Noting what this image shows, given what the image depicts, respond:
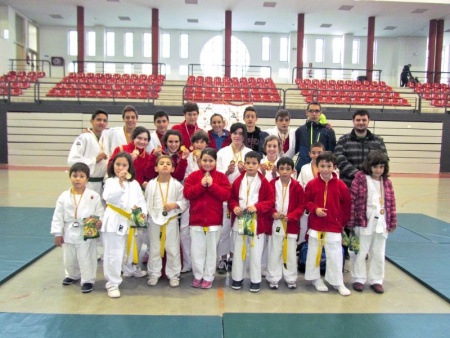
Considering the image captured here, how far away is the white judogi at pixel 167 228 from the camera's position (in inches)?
155

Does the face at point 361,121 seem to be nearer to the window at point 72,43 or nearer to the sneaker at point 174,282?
the sneaker at point 174,282

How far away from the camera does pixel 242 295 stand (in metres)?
3.69

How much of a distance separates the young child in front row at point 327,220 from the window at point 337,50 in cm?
2417

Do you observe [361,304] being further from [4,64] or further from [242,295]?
[4,64]

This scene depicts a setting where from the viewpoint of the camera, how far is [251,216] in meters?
3.80

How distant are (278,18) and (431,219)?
57.0 ft

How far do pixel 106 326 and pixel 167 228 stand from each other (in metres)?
1.20

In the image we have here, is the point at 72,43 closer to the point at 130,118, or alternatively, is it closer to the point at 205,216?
the point at 130,118

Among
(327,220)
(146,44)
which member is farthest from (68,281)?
(146,44)

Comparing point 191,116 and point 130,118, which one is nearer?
point 130,118

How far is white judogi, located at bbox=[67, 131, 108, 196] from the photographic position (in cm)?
432

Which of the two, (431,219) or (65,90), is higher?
(65,90)

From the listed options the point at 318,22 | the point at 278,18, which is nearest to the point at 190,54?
the point at 278,18

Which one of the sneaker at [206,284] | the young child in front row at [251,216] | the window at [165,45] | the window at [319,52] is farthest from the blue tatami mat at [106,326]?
the window at [319,52]
